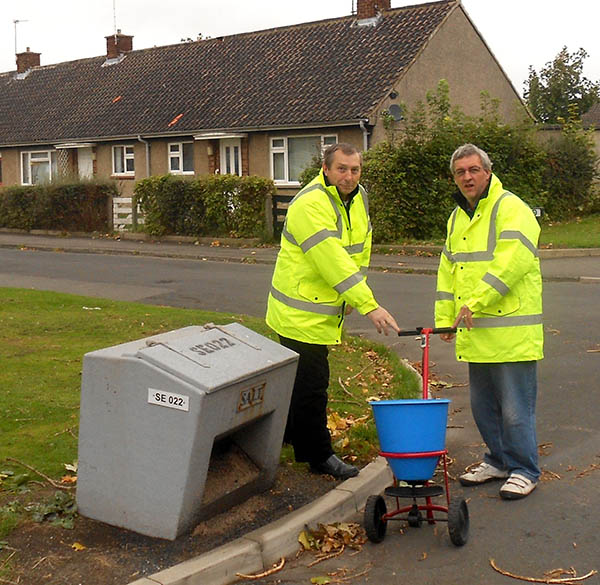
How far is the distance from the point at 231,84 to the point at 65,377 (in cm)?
2565

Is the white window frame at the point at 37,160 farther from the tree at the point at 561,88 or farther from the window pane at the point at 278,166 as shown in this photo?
the tree at the point at 561,88

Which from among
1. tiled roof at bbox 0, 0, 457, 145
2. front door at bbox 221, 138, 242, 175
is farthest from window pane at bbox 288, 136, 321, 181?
front door at bbox 221, 138, 242, 175

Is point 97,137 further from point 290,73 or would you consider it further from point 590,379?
point 590,379

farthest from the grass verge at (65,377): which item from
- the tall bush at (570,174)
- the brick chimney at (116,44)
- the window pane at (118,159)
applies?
the brick chimney at (116,44)

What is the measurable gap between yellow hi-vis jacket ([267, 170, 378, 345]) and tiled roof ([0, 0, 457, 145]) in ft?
70.5

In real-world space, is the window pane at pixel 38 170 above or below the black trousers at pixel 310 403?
above

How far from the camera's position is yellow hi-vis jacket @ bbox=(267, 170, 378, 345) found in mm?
5488

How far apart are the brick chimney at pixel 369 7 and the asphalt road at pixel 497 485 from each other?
695 inches

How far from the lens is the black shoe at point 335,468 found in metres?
5.90

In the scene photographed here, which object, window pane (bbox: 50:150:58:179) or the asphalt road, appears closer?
the asphalt road

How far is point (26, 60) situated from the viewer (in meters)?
44.2

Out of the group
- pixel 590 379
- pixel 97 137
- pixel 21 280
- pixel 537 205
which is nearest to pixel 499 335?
pixel 590 379

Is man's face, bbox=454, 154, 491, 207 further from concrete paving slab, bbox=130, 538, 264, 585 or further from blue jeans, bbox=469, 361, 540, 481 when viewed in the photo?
concrete paving slab, bbox=130, 538, 264, 585

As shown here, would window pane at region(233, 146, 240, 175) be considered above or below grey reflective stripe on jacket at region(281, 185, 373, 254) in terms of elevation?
above
